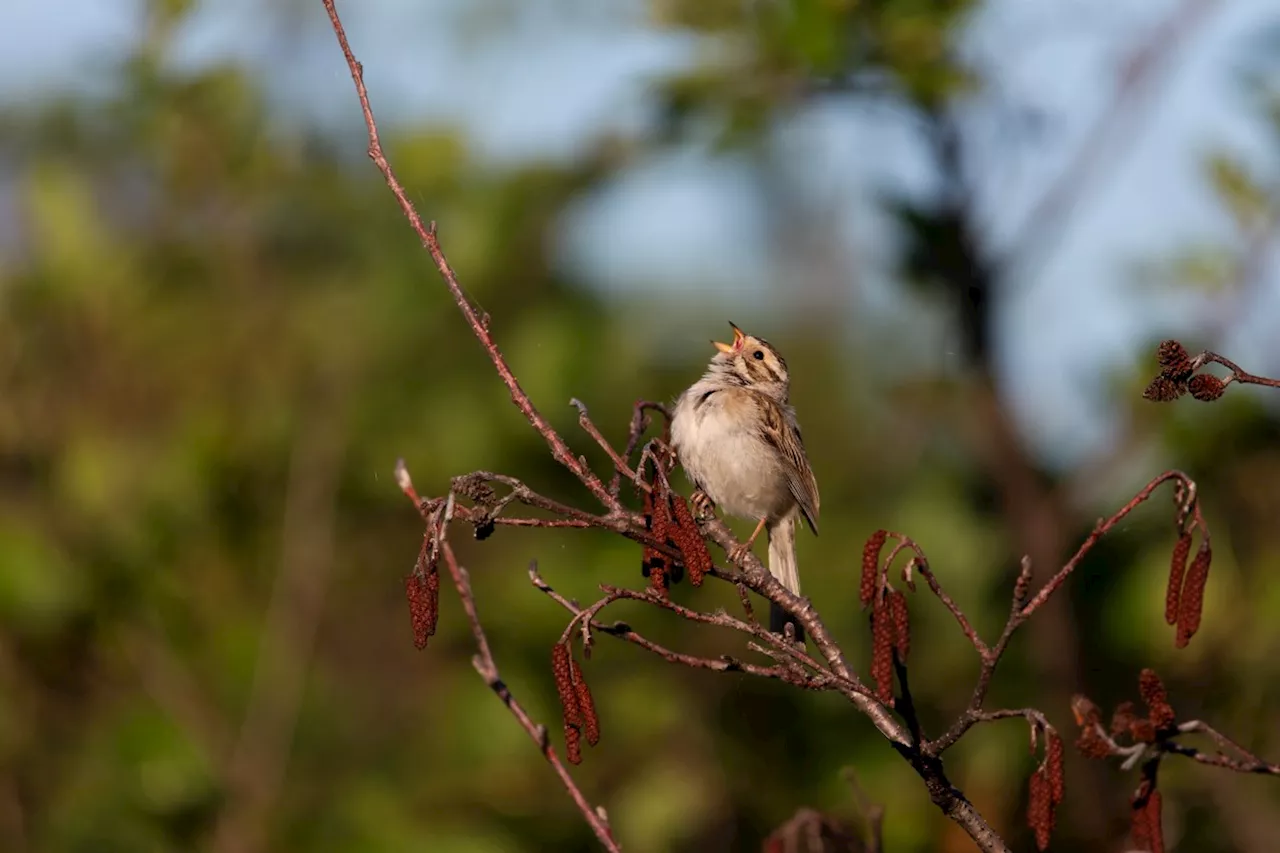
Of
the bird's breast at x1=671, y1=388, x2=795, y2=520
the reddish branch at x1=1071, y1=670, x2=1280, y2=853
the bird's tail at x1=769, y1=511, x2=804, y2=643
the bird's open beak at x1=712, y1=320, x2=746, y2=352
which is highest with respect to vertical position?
the bird's open beak at x1=712, y1=320, x2=746, y2=352

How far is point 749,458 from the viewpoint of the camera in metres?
5.11

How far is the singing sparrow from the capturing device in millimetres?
5004

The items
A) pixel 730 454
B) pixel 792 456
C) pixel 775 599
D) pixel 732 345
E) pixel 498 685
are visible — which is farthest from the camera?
pixel 732 345

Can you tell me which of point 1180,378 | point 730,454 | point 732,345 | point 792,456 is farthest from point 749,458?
point 1180,378

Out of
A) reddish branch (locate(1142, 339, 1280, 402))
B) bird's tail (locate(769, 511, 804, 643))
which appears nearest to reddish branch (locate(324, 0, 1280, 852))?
reddish branch (locate(1142, 339, 1280, 402))

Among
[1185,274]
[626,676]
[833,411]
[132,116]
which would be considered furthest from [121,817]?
[833,411]

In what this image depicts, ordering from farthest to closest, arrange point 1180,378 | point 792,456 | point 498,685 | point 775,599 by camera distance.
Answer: point 792,456 → point 498,685 → point 775,599 → point 1180,378

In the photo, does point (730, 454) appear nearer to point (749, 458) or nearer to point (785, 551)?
point (749, 458)

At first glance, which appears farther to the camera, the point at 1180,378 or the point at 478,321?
the point at 478,321

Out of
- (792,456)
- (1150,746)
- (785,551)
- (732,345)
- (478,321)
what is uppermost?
(478,321)

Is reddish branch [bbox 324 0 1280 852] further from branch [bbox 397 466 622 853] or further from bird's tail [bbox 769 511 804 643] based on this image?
bird's tail [bbox 769 511 804 643]

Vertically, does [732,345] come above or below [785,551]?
above

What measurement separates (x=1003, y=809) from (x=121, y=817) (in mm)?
3168

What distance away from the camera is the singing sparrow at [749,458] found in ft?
16.4
